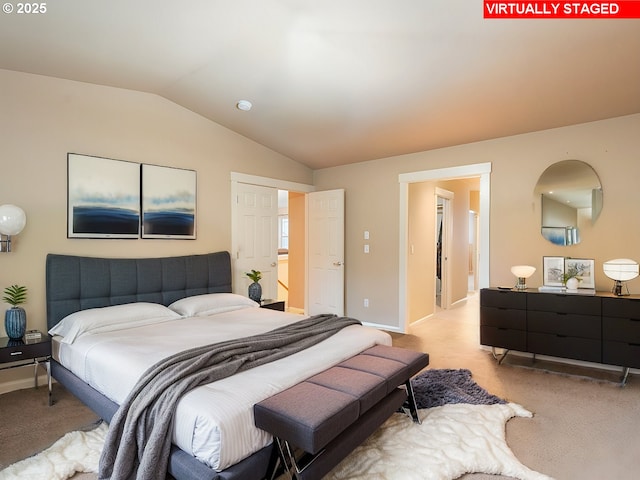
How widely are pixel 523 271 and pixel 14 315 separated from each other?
4.53 m

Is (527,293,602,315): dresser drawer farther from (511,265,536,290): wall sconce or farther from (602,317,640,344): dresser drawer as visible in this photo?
(511,265,536,290): wall sconce

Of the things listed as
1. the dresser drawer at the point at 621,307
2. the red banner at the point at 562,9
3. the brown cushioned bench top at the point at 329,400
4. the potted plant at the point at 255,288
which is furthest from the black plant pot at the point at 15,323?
the dresser drawer at the point at 621,307

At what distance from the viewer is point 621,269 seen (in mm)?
3186

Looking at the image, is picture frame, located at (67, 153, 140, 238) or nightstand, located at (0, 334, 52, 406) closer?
nightstand, located at (0, 334, 52, 406)

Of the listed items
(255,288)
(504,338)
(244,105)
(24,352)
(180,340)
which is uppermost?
(244,105)

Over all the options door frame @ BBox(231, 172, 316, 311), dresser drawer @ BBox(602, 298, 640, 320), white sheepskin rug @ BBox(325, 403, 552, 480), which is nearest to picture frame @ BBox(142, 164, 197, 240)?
door frame @ BBox(231, 172, 316, 311)

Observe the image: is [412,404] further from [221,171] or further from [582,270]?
[221,171]

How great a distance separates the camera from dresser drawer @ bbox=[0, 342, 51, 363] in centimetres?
257

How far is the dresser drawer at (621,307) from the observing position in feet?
10.0

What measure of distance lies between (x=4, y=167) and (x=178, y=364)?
2362 mm

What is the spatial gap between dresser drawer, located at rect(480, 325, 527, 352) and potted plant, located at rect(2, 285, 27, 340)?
4188mm

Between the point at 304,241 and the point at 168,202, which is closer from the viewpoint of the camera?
the point at 168,202

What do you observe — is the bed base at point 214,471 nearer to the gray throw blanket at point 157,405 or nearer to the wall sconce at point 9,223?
the gray throw blanket at point 157,405

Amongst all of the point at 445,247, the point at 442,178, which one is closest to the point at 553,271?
the point at 442,178
